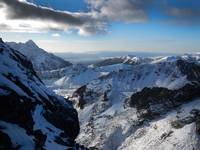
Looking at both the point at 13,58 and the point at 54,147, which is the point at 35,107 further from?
the point at 13,58

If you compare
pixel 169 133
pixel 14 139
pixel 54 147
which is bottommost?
pixel 169 133

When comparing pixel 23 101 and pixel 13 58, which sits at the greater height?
pixel 13 58

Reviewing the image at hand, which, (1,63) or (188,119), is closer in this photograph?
(1,63)

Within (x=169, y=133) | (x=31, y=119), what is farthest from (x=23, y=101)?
(x=169, y=133)

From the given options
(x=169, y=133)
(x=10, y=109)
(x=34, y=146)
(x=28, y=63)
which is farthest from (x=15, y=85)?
(x=169, y=133)

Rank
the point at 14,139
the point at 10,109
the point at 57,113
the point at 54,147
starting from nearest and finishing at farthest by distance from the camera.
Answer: the point at 14,139
the point at 10,109
the point at 54,147
the point at 57,113

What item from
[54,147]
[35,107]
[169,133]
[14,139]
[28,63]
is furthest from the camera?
[169,133]
